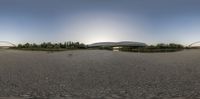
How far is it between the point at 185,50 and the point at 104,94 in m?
5.22

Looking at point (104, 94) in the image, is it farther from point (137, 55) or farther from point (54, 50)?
point (54, 50)

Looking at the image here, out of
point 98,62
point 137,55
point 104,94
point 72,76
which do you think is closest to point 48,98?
point 104,94

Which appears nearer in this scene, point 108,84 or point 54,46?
point 108,84

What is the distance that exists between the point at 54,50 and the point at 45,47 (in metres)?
0.24

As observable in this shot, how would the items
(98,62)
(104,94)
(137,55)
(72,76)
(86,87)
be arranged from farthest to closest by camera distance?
(137,55), (98,62), (72,76), (86,87), (104,94)

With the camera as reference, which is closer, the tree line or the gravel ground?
the gravel ground

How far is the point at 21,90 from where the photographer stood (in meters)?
3.09

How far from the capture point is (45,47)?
27.1 feet

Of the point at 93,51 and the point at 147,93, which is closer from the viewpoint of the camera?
the point at 147,93

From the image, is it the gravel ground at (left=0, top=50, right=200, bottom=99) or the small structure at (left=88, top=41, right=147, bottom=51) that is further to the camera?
the small structure at (left=88, top=41, right=147, bottom=51)

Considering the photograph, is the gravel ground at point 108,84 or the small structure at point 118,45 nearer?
the gravel ground at point 108,84

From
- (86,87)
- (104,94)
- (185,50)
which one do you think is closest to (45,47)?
(185,50)

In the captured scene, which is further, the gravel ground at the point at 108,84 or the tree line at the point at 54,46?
the tree line at the point at 54,46

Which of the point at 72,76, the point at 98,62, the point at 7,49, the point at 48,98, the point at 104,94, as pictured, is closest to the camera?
the point at 48,98
